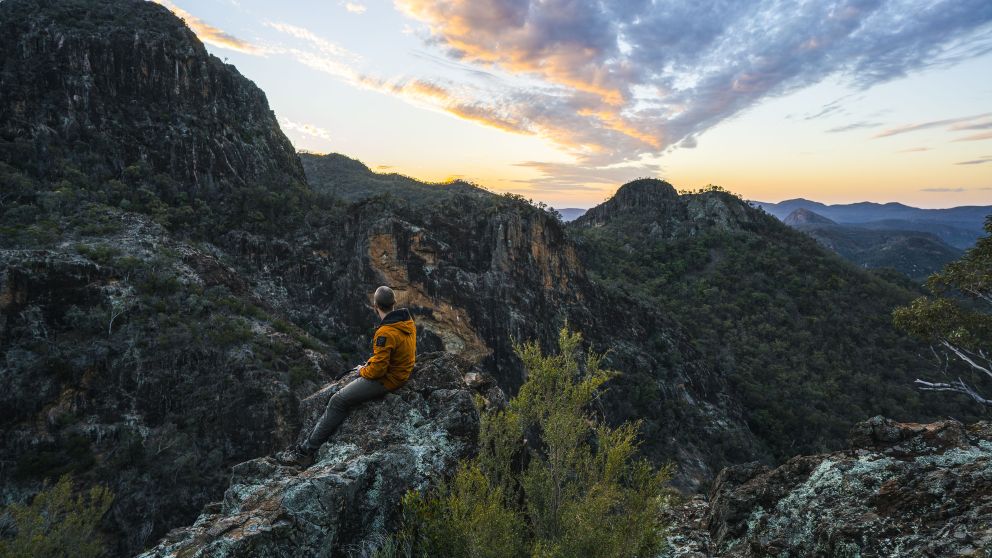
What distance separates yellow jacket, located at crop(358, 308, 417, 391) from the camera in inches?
214

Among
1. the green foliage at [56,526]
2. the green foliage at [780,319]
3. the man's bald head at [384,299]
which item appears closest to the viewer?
the man's bald head at [384,299]

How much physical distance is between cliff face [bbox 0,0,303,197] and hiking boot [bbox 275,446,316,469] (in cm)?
4289

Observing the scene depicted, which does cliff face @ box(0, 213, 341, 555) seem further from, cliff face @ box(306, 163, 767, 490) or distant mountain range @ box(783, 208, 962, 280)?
distant mountain range @ box(783, 208, 962, 280)

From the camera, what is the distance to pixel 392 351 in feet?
18.4

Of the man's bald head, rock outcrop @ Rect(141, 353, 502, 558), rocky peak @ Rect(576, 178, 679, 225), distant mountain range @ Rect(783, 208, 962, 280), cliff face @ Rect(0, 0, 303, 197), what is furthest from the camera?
distant mountain range @ Rect(783, 208, 962, 280)

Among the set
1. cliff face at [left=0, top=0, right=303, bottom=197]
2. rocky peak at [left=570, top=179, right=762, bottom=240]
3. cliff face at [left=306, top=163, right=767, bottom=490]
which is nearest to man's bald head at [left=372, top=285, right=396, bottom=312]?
cliff face at [left=306, top=163, right=767, bottom=490]

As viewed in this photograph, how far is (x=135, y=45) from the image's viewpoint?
40.6m

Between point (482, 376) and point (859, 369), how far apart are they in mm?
63858

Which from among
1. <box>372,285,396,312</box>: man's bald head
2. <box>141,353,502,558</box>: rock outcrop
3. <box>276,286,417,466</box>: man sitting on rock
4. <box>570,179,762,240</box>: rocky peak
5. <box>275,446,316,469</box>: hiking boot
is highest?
<box>570,179,762,240</box>: rocky peak

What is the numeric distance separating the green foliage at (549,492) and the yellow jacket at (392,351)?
141cm

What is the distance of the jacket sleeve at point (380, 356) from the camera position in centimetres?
539

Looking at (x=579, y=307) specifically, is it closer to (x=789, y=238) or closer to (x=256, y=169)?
(x=256, y=169)

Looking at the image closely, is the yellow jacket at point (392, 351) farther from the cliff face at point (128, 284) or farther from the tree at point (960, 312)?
the cliff face at point (128, 284)

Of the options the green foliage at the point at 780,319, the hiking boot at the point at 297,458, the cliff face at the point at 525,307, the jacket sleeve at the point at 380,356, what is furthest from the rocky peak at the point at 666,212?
the hiking boot at the point at 297,458
